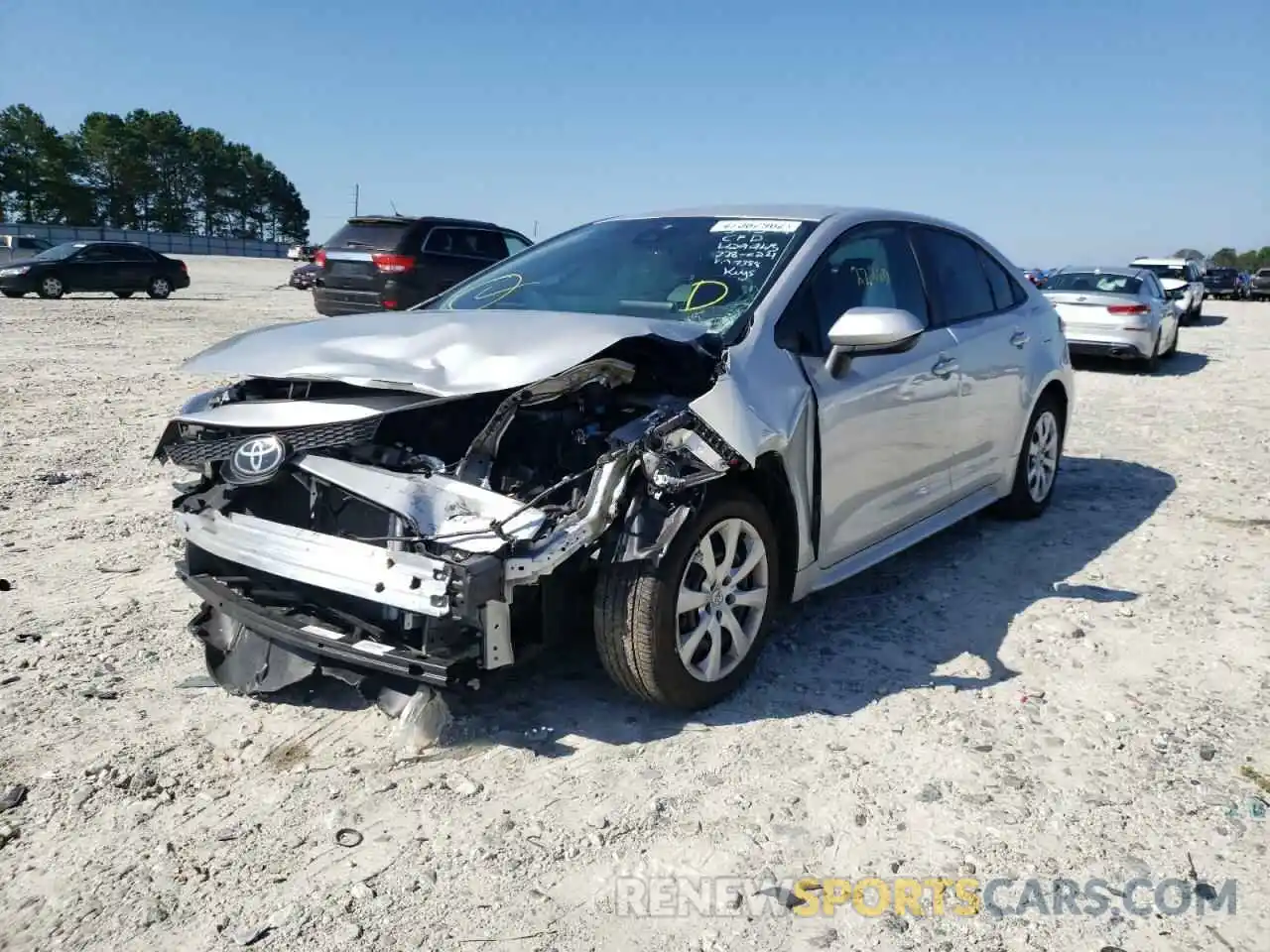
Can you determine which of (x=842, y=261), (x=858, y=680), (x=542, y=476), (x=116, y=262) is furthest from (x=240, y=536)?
(x=116, y=262)

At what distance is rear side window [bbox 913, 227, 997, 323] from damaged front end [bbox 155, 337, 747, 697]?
6.25ft

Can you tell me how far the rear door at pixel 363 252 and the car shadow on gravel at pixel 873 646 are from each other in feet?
33.9

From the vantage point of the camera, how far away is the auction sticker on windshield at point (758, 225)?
13.5ft

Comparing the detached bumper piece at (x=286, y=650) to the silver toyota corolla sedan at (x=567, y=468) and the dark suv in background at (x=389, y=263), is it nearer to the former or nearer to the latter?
Answer: the silver toyota corolla sedan at (x=567, y=468)

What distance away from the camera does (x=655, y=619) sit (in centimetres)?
309

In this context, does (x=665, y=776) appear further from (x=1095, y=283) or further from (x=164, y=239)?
(x=164, y=239)

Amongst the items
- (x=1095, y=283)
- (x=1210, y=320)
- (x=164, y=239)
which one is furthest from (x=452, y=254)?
(x=164, y=239)

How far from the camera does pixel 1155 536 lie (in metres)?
5.71

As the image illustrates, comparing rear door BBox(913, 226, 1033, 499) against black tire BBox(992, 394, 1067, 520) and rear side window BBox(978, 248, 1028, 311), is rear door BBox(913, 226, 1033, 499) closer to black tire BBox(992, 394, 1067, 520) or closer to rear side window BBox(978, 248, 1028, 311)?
rear side window BBox(978, 248, 1028, 311)

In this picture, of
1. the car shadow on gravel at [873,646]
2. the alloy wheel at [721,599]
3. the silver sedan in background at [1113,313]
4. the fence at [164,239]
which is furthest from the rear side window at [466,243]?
the fence at [164,239]

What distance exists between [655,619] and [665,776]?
480 mm

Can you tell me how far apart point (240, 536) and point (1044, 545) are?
13.8 feet

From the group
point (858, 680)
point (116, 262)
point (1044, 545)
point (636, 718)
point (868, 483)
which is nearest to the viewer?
point (636, 718)

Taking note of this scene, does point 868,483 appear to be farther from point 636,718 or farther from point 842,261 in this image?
point 636,718
